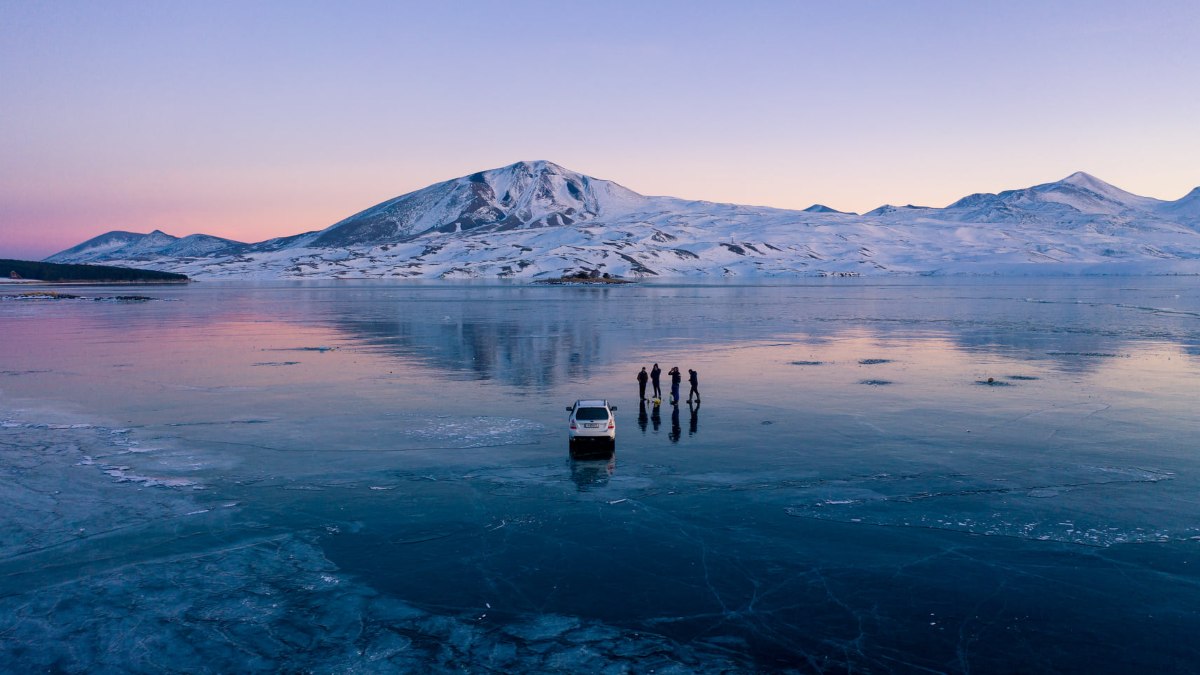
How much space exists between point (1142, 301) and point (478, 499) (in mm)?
128668

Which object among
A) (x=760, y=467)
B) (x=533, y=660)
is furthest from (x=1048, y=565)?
(x=533, y=660)

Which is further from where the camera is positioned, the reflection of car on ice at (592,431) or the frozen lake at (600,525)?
the reflection of car on ice at (592,431)

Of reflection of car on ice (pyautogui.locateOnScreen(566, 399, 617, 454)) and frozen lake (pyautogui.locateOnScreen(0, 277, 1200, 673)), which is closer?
frozen lake (pyautogui.locateOnScreen(0, 277, 1200, 673))

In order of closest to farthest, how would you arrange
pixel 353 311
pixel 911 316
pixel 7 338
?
pixel 7 338 → pixel 911 316 → pixel 353 311

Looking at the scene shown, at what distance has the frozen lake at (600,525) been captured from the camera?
14.0 m

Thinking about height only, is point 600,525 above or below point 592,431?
below

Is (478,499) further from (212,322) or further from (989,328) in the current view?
(212,322)

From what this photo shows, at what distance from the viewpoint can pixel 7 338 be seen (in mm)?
66750

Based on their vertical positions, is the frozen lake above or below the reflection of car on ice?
below

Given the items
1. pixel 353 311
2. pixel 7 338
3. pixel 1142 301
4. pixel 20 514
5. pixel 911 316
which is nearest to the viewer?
pixel 20 514

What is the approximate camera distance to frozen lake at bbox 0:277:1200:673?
14.0 m

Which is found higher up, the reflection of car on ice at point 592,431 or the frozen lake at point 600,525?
the reflection of car on ice at point 592,431

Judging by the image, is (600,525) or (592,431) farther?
(592,431)

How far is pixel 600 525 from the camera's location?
1939 cm
